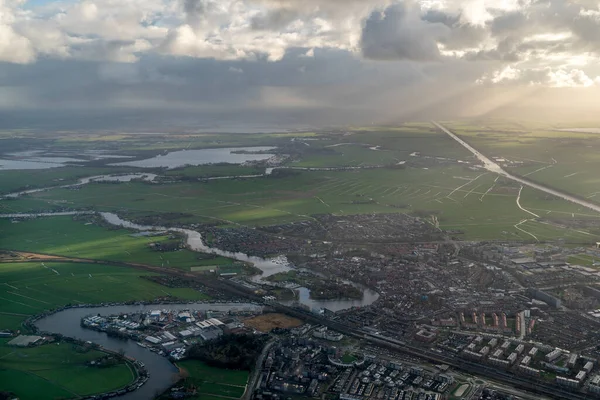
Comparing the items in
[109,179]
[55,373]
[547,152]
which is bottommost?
[55,373]

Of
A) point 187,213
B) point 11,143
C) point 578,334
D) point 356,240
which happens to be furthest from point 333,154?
point 578,334

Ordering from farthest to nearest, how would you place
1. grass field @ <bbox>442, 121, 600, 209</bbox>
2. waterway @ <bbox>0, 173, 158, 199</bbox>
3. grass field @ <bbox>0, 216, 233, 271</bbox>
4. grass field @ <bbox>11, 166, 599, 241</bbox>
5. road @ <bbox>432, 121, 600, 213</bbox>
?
waterway @ <bbox>0, 173, 158, 199</bbox>
grass field @ <bbox>442, 121, 600, 209</bbox>
road @ <bbox>432, 121, 600, 213</bbox>
grass field @ <bbox>11, 166, 599, 241</bbox>
grass field @ <bbox>0, 216, 233, 271</bbox>

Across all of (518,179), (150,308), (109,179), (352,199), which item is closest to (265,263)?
(150,308)

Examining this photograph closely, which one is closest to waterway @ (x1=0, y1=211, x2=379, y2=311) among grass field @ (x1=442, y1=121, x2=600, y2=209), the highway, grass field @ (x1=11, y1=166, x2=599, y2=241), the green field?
the highway

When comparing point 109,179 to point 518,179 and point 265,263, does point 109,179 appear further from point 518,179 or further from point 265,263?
point 518,179

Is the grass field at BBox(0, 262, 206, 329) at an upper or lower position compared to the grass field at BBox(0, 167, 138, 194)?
lower

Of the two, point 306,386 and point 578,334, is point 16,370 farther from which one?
point 578,334

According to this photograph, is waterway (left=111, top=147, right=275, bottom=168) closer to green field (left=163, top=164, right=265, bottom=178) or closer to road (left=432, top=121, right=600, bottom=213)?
green field (left=163, top=164, right=265, bottom=178)

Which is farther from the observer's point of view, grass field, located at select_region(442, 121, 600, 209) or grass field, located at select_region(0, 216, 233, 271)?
grass field, located at select_region(442, 121, 600, 209)
